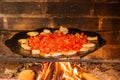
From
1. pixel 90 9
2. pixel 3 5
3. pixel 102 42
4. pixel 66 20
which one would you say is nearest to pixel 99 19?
pixel 90 9

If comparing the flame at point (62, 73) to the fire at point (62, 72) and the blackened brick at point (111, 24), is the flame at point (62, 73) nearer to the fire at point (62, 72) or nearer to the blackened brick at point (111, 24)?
the fire at point (62, 72)

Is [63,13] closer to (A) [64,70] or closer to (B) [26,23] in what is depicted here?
(B) [26,23]

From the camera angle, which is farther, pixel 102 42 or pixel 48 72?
pixel 102 42

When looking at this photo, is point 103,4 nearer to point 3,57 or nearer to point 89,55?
point 89,55

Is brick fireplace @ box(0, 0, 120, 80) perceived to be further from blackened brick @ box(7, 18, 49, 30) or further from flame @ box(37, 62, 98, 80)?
flame @ box(37, 62, 98, 80)

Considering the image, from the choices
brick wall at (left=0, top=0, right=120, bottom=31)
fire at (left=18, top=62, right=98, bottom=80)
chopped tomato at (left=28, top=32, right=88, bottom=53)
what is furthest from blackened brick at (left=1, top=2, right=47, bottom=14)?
fire at (left=18, top=62, right=98, bottom=80)

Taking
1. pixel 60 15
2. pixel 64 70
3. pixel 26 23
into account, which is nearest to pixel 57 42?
pixel 64 70
